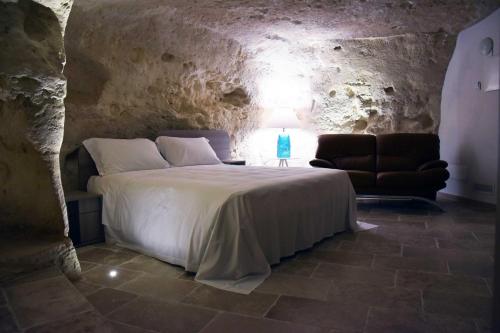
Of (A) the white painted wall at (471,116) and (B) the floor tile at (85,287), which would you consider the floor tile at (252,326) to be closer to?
(B) the floor tile at (85,287)

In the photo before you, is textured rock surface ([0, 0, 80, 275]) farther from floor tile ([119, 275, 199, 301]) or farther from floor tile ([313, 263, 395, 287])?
floor tile ([313, 263, 395, 287])

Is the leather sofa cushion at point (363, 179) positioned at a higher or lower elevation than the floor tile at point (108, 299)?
higher

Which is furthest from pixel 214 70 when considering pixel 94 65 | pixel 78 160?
pixel 78 160

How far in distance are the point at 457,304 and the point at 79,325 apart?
5.98 feet

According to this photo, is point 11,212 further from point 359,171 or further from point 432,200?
point 432,200

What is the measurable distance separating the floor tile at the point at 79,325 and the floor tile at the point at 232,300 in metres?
0.66

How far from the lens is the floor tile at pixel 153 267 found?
2383mm

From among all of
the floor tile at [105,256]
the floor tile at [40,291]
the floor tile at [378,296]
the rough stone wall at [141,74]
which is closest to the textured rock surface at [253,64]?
the rough stone wall at [141,74]

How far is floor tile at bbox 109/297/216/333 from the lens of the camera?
5.55ft

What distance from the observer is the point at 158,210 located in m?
2.62

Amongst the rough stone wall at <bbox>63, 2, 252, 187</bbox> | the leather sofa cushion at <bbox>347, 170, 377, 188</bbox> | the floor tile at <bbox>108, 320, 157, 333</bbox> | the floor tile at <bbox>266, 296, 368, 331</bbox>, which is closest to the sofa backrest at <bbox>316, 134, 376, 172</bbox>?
the leather sofa cushion at <bbox>347, 170, 377, 188</bbox>

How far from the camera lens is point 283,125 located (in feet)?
18.1

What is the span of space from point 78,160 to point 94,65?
1.05 meters

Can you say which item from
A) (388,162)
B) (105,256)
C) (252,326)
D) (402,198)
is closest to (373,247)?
(252,326)
